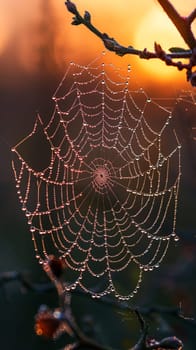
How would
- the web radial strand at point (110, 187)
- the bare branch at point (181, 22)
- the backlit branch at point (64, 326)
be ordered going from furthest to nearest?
the web radial strand at point (110, 187) < the bare branch at point (181, 22) < the backlit branch at point (64, 326)

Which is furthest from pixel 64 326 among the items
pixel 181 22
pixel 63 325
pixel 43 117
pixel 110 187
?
pixel 43 117

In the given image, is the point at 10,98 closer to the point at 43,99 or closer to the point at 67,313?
the point at 43,99

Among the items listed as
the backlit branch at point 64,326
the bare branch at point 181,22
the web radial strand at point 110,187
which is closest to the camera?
the backlit branch at point 64,326

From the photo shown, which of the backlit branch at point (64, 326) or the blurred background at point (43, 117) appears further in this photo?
the blurred background at point (43, 117)

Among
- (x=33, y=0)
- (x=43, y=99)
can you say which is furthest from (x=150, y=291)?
(x=33, y=0)

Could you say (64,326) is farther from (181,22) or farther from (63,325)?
(181,22)

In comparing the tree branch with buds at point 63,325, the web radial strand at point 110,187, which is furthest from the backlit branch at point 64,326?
the web radial strand at point 110,187

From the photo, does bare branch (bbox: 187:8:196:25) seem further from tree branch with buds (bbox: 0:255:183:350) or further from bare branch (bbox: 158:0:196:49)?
tree branch with buds (bbox: 0:255:183:350)

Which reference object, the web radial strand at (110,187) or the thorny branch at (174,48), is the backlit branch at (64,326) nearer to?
the thorny branch at (174,48)

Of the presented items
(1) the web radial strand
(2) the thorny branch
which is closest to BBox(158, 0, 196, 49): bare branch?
(2) the thorny branch
